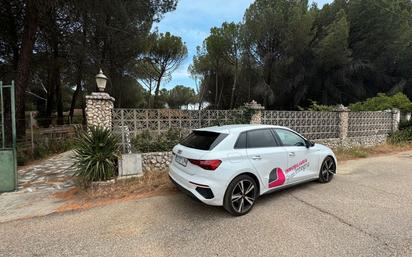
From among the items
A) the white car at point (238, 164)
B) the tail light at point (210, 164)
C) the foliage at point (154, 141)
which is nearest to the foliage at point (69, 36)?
the foliage at point (154, 141)

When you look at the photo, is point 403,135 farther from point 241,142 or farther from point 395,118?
point 241,142

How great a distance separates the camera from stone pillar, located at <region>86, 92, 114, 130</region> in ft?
18.4

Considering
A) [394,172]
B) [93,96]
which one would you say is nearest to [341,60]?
[394,172]

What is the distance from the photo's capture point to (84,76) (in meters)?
16.0

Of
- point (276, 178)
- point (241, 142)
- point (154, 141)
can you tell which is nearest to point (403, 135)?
point (276, 178)

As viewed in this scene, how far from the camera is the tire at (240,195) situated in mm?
3592

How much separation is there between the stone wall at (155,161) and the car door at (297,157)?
10.2 ft

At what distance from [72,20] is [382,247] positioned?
42.2ft

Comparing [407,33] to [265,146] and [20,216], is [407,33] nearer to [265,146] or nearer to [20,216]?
[265,146]

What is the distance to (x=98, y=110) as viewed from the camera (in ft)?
18.6

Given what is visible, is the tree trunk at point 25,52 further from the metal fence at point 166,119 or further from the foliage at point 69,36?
the metal fence at point 166,119

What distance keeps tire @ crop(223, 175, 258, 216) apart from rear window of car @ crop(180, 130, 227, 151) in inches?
26.2

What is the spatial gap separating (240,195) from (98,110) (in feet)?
13.2

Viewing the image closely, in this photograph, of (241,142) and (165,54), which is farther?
(165,54)
